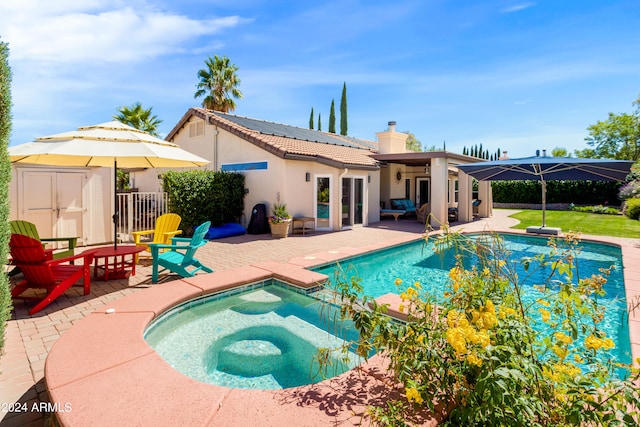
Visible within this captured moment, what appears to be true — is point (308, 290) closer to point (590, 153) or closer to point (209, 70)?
point (209, 70)

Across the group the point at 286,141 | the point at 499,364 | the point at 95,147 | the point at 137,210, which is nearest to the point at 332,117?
the point at 286,141

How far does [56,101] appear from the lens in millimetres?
13172

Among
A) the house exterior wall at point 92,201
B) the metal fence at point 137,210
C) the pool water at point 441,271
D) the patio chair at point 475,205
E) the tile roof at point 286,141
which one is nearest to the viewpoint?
the pool water at point 441,271

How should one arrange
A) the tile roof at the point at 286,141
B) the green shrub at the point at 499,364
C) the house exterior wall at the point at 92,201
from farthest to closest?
the tile roof at the point at 286,141, the house exterior wall at the point at 92,201, the green shrub at the point at 499,364

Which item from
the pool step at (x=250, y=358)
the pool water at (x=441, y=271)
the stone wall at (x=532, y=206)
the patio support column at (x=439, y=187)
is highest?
the patio support column at (x=439, y=187)

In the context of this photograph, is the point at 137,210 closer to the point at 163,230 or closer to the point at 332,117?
the point at 163,230

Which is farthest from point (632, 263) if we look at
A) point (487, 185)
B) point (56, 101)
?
point (56, 101)

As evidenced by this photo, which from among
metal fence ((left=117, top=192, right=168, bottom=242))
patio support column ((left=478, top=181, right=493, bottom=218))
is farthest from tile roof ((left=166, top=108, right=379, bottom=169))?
patio support column ((left=478, top=181, right=493, bottom=218))

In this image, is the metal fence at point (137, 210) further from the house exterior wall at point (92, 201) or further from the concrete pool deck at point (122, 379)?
the concrete pool deck at point (122, 379)

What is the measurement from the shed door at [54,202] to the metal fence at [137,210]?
1.59m

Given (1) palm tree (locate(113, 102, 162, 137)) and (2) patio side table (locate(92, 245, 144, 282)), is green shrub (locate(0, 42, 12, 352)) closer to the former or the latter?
(2) patio side table (locate(92, 245, 144, 282))

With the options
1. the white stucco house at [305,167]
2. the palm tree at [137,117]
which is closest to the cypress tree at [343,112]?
the white stucco house at [305,167]

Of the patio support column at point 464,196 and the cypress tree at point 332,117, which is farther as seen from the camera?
the cypress tree at point 332,117

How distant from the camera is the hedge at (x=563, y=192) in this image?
87.5 feet
